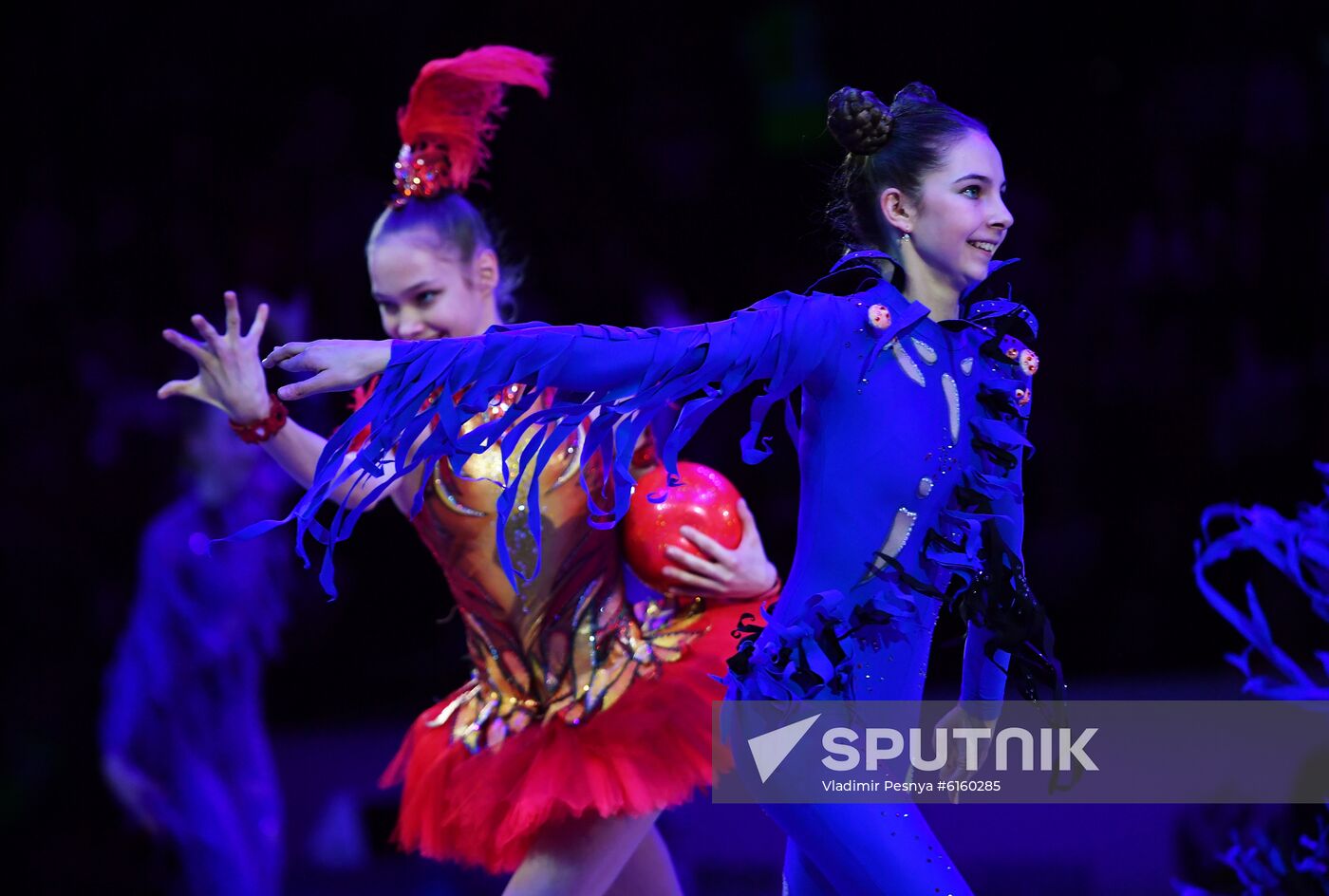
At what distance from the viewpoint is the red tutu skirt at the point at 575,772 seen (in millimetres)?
2588

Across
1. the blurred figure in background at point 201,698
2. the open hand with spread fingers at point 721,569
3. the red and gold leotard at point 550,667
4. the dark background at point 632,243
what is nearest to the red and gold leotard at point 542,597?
the red and gold leotard at point 550,667

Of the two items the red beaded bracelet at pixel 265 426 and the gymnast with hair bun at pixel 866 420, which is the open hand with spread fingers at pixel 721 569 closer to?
the gymnast with hair bun at pixel 866 420

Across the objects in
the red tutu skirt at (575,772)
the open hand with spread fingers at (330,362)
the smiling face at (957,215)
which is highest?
the smiling face at (957,215)

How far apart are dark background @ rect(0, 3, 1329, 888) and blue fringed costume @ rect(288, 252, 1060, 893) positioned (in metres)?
3.04

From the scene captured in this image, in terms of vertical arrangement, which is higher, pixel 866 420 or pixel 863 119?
pixel 863 119

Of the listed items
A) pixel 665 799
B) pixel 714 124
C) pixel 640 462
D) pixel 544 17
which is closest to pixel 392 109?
pixel 544 17

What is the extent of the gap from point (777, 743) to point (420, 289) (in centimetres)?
117

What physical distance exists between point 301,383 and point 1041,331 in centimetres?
380

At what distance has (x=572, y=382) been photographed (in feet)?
6.65

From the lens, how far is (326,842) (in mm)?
5191

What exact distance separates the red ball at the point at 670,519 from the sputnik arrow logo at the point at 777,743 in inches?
21.0

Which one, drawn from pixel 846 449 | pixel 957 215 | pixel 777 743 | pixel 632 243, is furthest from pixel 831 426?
pixel 632 243

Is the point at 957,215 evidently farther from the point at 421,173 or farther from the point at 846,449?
the point at 421,173

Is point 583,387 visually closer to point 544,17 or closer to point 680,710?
point 680,710
